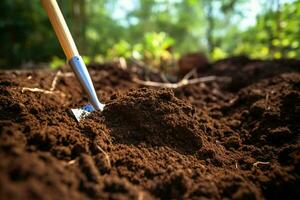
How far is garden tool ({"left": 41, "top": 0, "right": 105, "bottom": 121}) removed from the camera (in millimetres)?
1890

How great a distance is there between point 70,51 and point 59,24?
208 millimetres

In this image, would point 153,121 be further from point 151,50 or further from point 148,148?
point 151,50

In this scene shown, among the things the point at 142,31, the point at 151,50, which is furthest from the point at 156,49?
the point at 142,31

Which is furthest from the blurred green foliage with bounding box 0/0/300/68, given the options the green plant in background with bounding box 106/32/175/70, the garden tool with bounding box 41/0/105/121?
the garden tool with bounding box 41/0/105/121

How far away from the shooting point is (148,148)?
5.16 ft

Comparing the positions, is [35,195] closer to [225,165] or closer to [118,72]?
[225,165]

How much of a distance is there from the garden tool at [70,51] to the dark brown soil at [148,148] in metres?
0.12

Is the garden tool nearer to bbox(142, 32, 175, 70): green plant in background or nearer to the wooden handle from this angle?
the wooden handle

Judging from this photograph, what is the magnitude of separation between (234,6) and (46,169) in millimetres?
7181

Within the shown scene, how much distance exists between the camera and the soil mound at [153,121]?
166 centimetres

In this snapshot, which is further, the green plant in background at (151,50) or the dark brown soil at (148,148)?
the green plant in background at (151,50)

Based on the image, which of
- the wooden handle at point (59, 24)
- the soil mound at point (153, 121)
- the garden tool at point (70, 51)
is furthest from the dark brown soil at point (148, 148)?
the wooden handle at point (59, 24)

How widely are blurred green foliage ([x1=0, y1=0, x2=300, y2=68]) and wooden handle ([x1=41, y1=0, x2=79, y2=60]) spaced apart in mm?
2445

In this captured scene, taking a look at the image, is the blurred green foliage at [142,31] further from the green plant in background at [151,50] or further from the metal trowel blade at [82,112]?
the metal trowel blade at [82,112]
